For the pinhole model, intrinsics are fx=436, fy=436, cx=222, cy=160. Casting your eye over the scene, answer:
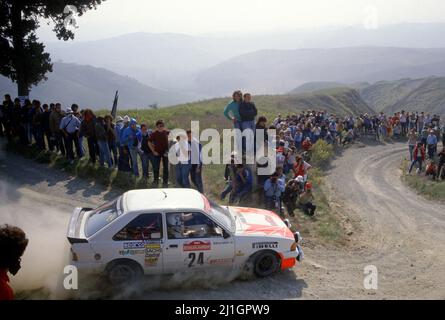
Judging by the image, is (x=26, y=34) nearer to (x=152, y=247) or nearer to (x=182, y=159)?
(x=182, y=159)

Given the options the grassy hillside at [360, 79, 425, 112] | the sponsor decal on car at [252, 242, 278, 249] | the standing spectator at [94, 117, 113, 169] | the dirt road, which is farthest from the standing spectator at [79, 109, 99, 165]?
the grassy hillside at [360, 79, 425, 112]

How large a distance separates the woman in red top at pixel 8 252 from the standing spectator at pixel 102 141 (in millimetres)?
9658

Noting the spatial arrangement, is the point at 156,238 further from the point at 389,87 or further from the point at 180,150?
the point at 389,87

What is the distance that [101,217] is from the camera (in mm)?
8773

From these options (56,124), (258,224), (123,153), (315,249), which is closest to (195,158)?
(123,153)

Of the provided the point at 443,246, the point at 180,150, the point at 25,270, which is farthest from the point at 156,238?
the point at 443,246

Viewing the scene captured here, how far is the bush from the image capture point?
74.8ft

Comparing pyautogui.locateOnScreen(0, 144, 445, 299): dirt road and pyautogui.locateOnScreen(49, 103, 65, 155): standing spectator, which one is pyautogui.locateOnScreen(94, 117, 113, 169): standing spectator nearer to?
pyautogui.locateOnScreen(0, 144, 445, 299): dirt road

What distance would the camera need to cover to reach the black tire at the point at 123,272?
27.2 feet

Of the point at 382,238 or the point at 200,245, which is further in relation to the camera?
the point at 382,238

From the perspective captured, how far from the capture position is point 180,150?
13.1m

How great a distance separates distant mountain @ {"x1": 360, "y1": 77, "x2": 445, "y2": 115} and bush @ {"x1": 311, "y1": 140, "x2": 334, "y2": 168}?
75.0m

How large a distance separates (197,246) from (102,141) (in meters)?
7.39
